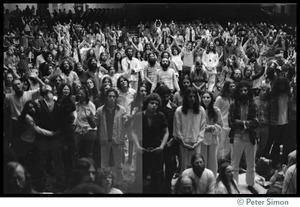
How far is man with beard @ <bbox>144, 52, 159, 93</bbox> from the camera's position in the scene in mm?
6238

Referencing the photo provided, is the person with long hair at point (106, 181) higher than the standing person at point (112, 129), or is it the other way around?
the standing person at point (112, 129)

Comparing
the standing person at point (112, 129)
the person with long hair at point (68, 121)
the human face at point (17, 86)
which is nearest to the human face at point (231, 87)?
the standing person at point (112, 129)

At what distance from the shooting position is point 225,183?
A: 602 cm

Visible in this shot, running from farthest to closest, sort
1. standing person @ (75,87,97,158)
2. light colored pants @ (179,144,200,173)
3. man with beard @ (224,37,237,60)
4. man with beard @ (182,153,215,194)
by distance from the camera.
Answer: man with beard @ (224,37,237,60)
standing person @ (75,87,97,158)
light colored pants @ (179,144,200,173)
man with beard @ (182,153,215,194)

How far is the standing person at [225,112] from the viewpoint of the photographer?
614cm

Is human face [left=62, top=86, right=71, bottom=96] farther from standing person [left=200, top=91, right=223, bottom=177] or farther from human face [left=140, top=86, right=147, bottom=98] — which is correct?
standing person [left=200, top=91, right=223, bottom=177]

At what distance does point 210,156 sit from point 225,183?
35 centimetres

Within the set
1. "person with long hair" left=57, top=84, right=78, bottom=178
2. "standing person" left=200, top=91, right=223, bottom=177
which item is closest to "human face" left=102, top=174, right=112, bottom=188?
"person with long hair" left=57, top=84, right=78, bottom=178

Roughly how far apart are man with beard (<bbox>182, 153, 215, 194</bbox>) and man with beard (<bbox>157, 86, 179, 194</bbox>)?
181 mm

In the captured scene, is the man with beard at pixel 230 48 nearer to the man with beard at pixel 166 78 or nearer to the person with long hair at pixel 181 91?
the person with long hair at pixel 181 91

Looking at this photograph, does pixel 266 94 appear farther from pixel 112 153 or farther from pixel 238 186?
pixel 112 153

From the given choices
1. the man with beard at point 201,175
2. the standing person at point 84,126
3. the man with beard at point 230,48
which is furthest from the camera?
the man with beard at point 230,48

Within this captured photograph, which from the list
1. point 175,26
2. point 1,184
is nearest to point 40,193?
point 1,184

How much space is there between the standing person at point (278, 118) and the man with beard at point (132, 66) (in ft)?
5.22
